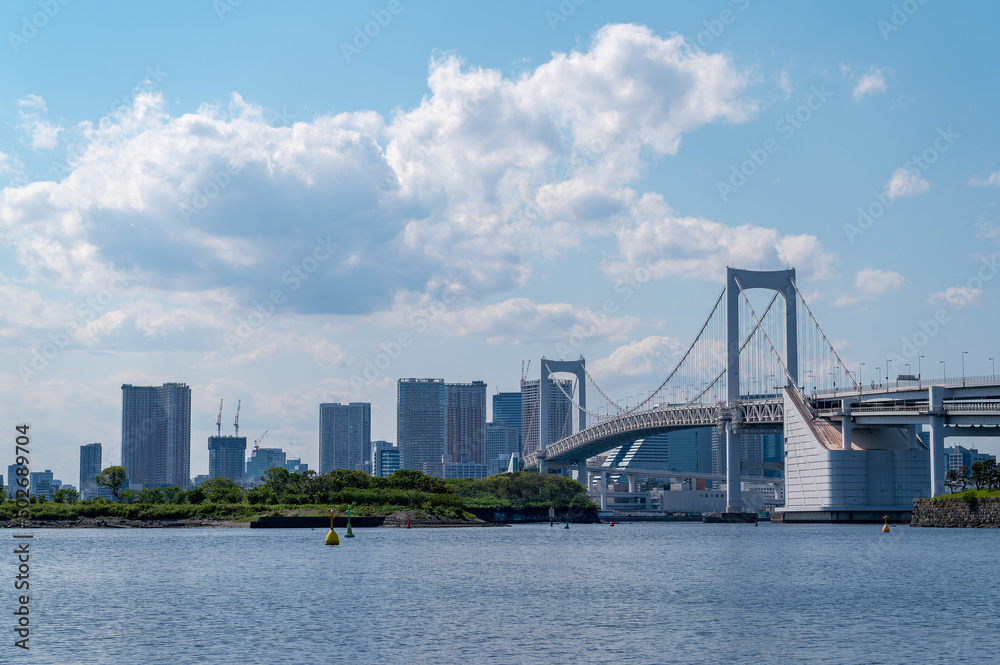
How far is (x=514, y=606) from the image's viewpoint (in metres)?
36.5

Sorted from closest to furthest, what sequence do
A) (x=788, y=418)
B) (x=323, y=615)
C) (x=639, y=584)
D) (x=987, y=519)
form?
1. (x=323, y=615)
2. (x=639, y=584)
3. (x=987, y=519)
4. (x=788, y=418)

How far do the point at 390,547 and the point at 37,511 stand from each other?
6429 cm

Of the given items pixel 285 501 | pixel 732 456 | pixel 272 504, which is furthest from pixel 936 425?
pixel 272 504

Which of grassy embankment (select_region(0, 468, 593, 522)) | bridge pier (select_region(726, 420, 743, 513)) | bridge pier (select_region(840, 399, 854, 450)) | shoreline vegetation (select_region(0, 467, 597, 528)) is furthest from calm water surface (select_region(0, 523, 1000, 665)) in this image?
bridge pier (select_region(726, 420, 743, 513))

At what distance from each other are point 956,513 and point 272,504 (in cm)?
6336

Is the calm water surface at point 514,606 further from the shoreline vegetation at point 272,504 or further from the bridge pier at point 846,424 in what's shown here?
the shoreline vegetation at point 272,504

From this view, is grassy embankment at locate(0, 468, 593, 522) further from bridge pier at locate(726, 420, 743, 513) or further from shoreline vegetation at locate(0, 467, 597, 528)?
bridge pier at locate(726, 420, 743, 513)

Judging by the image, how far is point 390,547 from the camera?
71.2 metres

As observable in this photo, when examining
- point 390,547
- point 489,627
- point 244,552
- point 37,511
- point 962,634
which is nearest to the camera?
point 962,634

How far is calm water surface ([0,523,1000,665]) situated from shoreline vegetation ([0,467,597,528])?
4814cm

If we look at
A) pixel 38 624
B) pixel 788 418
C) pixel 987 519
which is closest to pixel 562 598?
pixel 38 624

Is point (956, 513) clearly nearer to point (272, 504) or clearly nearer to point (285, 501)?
point (285, 501)

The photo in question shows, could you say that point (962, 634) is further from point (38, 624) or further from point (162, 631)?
point (38, 624)

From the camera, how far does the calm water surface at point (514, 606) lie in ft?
89.4
